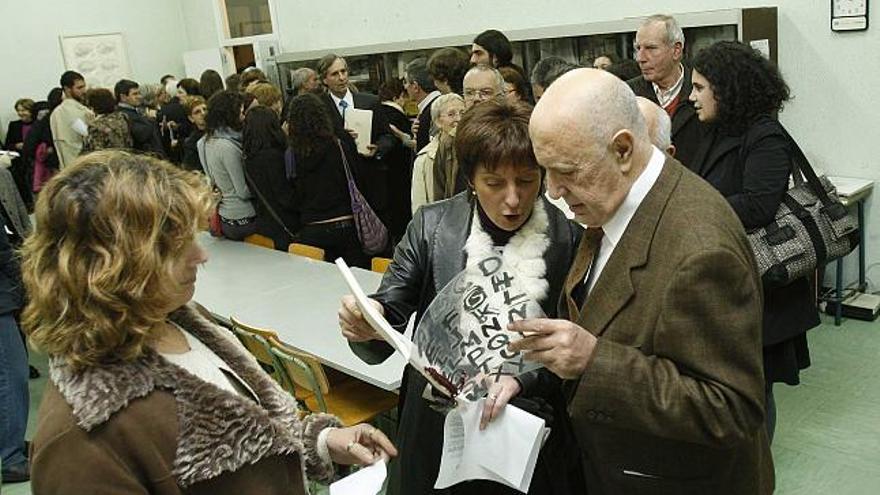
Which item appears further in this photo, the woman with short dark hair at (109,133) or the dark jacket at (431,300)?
the woman with short dark hair at (109,133)

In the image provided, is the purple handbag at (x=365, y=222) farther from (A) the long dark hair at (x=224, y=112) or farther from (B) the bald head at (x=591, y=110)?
(B) the bald head at (x=591, y=110)

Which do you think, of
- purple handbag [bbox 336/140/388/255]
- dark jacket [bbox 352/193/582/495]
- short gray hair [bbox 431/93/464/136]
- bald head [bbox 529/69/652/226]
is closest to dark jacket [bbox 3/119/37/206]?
purple handbag [bbox 336/140/388/255]

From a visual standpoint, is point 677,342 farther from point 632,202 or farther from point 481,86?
point 481,86

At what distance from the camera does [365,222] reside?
464 cm

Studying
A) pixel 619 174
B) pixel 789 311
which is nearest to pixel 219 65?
pixel 789 311

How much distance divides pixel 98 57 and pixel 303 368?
9.39 metres

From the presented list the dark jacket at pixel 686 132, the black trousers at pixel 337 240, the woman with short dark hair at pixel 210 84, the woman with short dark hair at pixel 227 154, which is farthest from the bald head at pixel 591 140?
the woman with short dark hair at pixel 210 84

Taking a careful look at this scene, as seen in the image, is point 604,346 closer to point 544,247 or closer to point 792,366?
point 544,247

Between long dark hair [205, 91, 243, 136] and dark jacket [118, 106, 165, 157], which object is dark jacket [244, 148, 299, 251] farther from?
dark jacket [118, 106, 165, 157]

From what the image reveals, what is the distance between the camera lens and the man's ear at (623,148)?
55.5 inches

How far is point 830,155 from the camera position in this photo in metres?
4.73

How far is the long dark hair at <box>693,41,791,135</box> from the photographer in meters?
2.79

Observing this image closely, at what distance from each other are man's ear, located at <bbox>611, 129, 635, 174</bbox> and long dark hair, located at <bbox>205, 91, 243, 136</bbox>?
3923mm

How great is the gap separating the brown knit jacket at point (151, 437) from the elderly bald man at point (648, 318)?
0.49 meters
